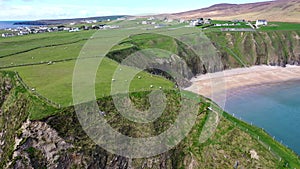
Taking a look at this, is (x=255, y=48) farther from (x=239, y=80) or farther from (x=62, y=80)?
(x=62, y=80)

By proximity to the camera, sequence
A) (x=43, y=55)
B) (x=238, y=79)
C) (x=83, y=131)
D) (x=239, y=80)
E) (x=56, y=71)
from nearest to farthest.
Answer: (x=83, y=131) < (x=56, y=71) < (x=43, y=55) < (x=239, y=80) < (x=238, y=79)

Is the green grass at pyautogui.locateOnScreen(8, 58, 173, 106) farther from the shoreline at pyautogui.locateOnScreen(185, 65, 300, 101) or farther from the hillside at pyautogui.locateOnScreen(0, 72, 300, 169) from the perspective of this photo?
the shoreline at pyautogui.locateOnScreen(185, 65, 300, 101)

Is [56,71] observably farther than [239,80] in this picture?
No

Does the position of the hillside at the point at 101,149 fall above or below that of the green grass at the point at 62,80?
below

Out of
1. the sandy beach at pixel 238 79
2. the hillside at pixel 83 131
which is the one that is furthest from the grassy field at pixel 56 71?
the sandy beach at pixel 238 79

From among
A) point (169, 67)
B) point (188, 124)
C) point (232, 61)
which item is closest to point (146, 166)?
point (188, 124)

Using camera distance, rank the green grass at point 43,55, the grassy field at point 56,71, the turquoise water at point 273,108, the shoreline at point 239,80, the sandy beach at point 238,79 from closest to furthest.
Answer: the grassy field at point 56,71
the turquoise water at point 273,108
the green grass at point 43,55
the shoreline at point 239,80
the sandy beach at point 238,79

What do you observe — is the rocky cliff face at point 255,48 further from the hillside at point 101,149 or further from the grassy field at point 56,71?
the hillside at point 101,149

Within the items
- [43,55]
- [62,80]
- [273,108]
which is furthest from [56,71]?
[273,108]

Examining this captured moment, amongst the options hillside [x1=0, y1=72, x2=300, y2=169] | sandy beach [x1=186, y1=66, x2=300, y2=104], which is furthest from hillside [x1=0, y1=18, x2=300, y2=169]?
sandy beach [x1=186, y1=66, x2=300, y2=104]
